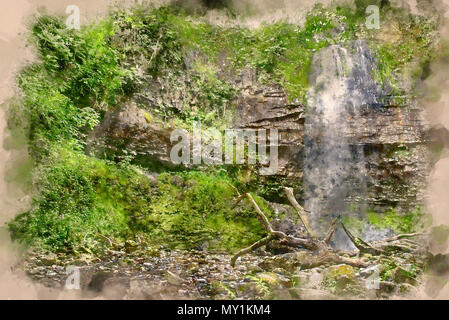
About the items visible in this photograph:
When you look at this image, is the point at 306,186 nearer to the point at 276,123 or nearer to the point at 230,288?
the point at 276,123

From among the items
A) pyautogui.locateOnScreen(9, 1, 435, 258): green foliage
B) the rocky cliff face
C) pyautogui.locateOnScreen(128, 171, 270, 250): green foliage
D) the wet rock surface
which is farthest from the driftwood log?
the rocky cliff face

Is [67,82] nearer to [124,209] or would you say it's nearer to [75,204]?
[75,204]

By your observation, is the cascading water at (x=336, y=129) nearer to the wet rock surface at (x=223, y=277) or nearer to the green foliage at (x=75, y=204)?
the wet rock surface at (x=223, y=277)

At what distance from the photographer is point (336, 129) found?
688 cm

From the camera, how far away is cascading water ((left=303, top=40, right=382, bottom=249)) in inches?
267

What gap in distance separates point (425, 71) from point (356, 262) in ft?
14.9

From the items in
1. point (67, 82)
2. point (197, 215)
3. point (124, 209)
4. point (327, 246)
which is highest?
point (67, 82)

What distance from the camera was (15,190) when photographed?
4.14 meters

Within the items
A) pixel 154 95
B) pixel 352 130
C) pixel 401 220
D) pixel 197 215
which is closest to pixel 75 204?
pixel 197 215

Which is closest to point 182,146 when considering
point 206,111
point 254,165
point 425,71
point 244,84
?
point 206,111

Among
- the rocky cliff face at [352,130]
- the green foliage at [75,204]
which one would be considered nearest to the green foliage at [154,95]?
the green foliage at [75,204]

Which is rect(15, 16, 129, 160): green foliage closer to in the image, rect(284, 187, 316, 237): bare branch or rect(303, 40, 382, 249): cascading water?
rect(284, 187, 316, 237): bare branch

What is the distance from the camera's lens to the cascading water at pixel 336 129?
6.79 m

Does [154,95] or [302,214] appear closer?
[302,214]
